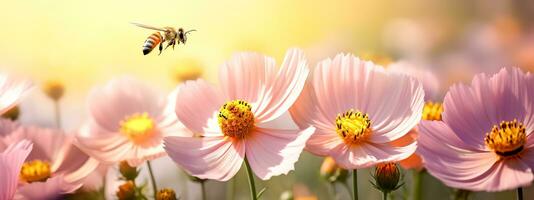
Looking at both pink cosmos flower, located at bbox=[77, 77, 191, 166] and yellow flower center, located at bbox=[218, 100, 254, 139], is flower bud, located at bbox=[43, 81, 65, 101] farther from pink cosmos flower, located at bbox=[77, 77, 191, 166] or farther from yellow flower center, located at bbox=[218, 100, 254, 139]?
yellow flower center, located at bbox=[218, 100, 254, 139]

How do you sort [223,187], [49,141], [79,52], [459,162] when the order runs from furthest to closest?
[79,52]
[223,187]
[49,141]
[459,162]

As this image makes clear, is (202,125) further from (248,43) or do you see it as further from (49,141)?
(248,43)

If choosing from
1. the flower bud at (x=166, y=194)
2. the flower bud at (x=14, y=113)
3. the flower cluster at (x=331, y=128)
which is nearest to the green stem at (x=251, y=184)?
the flower cluster at (x=331, y=128)

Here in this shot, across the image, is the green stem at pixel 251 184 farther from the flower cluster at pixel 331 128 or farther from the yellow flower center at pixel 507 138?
the yellow flower center at pixel 507 138

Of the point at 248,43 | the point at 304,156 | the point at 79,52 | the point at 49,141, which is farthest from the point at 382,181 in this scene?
the point at 79,52

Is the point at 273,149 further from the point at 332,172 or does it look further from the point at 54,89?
the point at 54,89

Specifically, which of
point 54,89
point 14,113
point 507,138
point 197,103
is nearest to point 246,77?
point 197,103
